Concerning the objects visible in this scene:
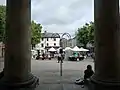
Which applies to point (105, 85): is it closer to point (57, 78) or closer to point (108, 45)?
point (108, 45)

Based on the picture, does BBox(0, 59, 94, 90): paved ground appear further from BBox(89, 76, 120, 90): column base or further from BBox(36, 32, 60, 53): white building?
BBox(36, 32, 60, 53): white building

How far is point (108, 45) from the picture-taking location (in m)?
7.15

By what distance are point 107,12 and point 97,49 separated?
3.76ft

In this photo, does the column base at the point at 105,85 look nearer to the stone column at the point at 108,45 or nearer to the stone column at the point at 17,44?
the stone column at the point at 108,45

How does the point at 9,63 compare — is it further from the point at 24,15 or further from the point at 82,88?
the point at 82,88

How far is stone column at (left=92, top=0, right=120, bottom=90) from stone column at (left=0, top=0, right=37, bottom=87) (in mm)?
2327

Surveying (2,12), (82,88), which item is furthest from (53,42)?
(82,88)

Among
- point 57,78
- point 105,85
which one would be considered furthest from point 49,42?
point 105,85

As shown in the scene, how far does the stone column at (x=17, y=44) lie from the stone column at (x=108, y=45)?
233 centimetres

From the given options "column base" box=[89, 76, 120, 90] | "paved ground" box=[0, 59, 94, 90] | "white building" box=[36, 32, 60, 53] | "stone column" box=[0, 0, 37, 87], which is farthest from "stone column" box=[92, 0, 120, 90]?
"white building" box=[36, 32, 60, 53]

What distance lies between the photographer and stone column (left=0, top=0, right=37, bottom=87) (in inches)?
305

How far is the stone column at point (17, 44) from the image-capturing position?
774 cm

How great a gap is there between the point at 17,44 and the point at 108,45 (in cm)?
281

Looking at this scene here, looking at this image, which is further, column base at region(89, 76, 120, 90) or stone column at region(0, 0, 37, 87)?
stone column at region(0, 0, 37, 87)
